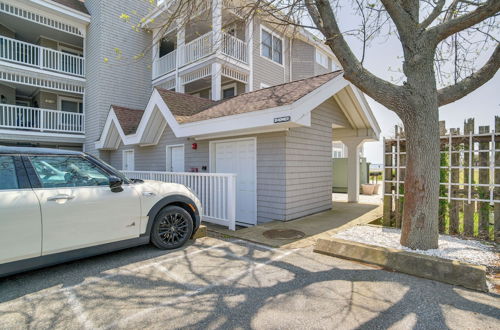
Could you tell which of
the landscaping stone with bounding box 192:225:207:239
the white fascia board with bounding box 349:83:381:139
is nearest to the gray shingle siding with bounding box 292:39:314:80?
the white fascia board with bounding box 349:83:381:139

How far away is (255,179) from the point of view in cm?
725

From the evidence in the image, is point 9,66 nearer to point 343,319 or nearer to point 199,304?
point 199,304

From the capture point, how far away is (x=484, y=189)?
4.99m

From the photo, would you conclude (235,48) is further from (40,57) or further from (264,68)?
(40,57)

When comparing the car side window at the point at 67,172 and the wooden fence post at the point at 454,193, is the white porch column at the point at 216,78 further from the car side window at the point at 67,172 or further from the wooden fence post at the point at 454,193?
the wooden fence post at the point at 454,193

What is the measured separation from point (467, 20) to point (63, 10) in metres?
15.9

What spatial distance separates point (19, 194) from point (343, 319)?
12.9 ft

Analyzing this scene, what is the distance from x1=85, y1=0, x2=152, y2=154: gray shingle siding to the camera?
1313cm

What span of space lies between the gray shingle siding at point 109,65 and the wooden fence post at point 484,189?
528 inches

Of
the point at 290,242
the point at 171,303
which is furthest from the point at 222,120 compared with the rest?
the point at 171,303

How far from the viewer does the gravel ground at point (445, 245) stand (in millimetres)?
3947

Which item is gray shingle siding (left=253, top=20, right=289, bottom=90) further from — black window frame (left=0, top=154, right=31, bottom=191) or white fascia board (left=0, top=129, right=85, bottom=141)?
black window frame (left=0, top=154, right=31, bottom=191)

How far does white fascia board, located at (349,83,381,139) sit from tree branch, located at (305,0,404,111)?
12.2 feet

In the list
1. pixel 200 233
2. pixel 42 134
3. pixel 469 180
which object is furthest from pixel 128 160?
pixel 469 180
